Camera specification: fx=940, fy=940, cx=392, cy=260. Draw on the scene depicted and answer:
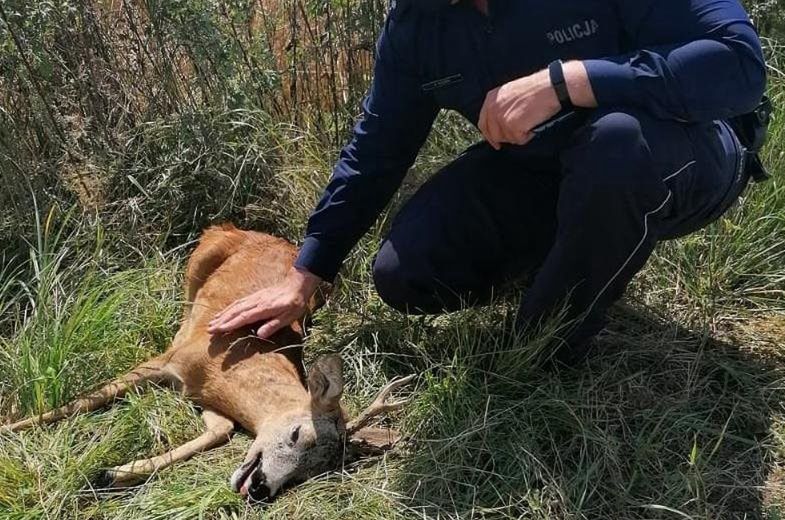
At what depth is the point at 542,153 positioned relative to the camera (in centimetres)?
307

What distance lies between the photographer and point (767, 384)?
3.21 meters

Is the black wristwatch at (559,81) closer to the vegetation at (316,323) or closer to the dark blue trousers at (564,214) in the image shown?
the dark blue trousers at (564,214)

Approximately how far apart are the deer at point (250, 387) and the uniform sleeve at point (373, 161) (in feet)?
1.36

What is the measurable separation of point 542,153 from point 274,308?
1086 millimetres

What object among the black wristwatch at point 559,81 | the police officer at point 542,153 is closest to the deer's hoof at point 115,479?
the police officer at point 542,153

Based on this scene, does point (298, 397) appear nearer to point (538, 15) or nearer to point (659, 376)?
point (659, 376)

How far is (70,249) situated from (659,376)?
244 cm

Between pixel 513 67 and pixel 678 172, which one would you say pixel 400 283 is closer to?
pixel 513 67

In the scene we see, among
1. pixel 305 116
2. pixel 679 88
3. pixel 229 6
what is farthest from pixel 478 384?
pixel 229 6

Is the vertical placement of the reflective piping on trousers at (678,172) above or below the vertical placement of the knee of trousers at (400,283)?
above

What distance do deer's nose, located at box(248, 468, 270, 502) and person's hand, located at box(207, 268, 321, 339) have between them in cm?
63

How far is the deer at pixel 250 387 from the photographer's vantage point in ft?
9.45

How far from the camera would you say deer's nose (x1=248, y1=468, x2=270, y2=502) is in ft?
9.39

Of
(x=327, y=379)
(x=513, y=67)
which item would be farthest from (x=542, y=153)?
(x=327, y=379)
